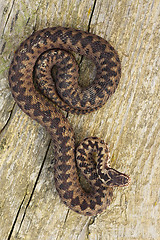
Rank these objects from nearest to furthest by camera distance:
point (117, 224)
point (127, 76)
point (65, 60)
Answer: point (65, 60), point (127, 76), point (117, 224)

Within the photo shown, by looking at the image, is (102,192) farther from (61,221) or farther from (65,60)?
(65,60)

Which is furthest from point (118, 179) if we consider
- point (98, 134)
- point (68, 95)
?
point (68, 95)

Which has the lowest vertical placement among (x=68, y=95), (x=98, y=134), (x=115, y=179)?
(x=115, y=179)

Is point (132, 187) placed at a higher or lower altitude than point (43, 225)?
higher

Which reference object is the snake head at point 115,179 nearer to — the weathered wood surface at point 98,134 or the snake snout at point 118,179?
the snake snout at point 118,179

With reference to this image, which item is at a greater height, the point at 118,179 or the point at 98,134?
the point at 98,134

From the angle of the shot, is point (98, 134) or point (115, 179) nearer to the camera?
point (115, 179)

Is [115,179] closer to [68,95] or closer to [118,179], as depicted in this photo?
[118,179]

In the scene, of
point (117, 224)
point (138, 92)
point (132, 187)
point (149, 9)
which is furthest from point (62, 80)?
point (117, 224)
